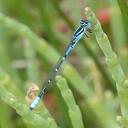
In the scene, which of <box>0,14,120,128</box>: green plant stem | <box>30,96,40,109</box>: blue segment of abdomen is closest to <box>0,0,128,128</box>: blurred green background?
<box>0,14,120,128</box>: green plant stem

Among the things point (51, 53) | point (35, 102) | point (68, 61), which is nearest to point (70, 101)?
point (35, 102)

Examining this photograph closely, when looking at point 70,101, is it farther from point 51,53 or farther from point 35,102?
point 51,53

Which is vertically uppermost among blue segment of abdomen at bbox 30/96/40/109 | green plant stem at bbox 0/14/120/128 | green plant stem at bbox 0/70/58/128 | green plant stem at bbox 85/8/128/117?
green plant stem at bbox 0/14/120/128

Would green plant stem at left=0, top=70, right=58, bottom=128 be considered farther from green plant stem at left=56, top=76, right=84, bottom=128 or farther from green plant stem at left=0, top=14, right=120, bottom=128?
green plant stem at left=0, top=14, right=120, bottom=128

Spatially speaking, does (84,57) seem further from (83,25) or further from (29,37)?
(83,25)

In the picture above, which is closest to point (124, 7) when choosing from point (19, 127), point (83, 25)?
point (83, 25)

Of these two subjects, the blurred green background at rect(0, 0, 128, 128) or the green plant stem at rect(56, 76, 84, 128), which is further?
the blurred green background at rect(0, 0, 128, 128)

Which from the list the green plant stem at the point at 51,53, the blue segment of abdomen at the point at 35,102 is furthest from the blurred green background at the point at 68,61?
the blue segment of abdomen at the point at 35,102

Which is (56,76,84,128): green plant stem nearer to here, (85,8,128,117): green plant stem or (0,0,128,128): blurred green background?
(85,8,128,117): green plant stem

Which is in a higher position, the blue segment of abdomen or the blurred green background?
the blurred green background
